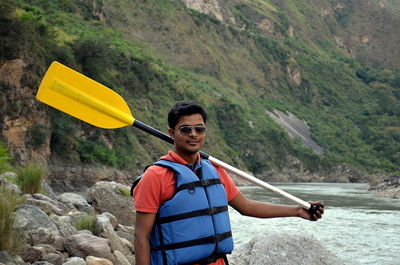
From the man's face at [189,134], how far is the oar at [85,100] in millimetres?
531

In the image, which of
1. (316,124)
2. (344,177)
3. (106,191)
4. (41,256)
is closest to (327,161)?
(344,177)

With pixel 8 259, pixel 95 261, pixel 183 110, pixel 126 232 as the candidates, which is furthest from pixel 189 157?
pixel 126 232

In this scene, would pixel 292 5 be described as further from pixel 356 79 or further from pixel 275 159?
pixel 275 159

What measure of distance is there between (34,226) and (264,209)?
4.36m

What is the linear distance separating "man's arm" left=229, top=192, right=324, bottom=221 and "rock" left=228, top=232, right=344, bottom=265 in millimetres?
2976

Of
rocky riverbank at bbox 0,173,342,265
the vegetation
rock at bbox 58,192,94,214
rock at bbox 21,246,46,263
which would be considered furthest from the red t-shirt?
the vegetation

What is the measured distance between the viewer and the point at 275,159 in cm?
6788

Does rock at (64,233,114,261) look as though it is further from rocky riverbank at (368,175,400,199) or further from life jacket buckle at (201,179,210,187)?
rocky riverbank at (368,175,400,199)

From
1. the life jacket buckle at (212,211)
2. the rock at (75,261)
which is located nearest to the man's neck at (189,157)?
the life jacket buckle at (212,211)

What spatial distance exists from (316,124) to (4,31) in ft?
229

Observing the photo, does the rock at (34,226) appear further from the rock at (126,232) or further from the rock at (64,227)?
the rock at (126,232)

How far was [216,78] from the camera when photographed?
7794 cm

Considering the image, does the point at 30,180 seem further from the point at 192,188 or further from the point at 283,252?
the point at 192,188

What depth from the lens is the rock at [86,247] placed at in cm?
673
